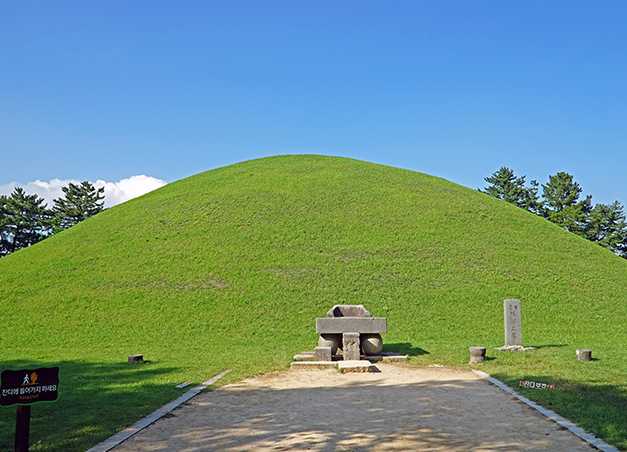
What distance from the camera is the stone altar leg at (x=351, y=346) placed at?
1202 cm

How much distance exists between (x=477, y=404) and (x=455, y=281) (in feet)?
57.7

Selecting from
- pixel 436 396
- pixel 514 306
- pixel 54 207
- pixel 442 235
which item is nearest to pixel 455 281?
pixel 442 235

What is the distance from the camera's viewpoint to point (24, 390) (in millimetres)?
4488

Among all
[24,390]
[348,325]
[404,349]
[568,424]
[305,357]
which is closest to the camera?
[24,390]

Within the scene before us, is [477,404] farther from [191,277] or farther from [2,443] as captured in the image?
[191,277]

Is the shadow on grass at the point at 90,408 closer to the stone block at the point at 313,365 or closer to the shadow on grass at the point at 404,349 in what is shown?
the stone block at the point at 313,365

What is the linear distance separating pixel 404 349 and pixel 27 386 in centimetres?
1256

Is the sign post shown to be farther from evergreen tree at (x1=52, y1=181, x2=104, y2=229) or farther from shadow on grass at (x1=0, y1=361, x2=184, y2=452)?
evergreen tree at (x1=52, y1=181, x2=104, y2=229)

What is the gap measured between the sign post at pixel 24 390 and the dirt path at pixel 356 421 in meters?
1.10

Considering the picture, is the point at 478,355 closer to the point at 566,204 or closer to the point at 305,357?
the point at 305,357

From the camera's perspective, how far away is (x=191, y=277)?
78.9ft

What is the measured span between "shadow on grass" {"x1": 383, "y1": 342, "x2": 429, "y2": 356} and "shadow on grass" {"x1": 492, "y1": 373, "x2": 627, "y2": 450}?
5207 mm

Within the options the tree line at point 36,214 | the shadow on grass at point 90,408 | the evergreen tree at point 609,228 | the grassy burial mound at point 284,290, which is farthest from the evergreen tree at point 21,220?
the evergreen tree at point 609,228

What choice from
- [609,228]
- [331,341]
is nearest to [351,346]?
[331,341]
